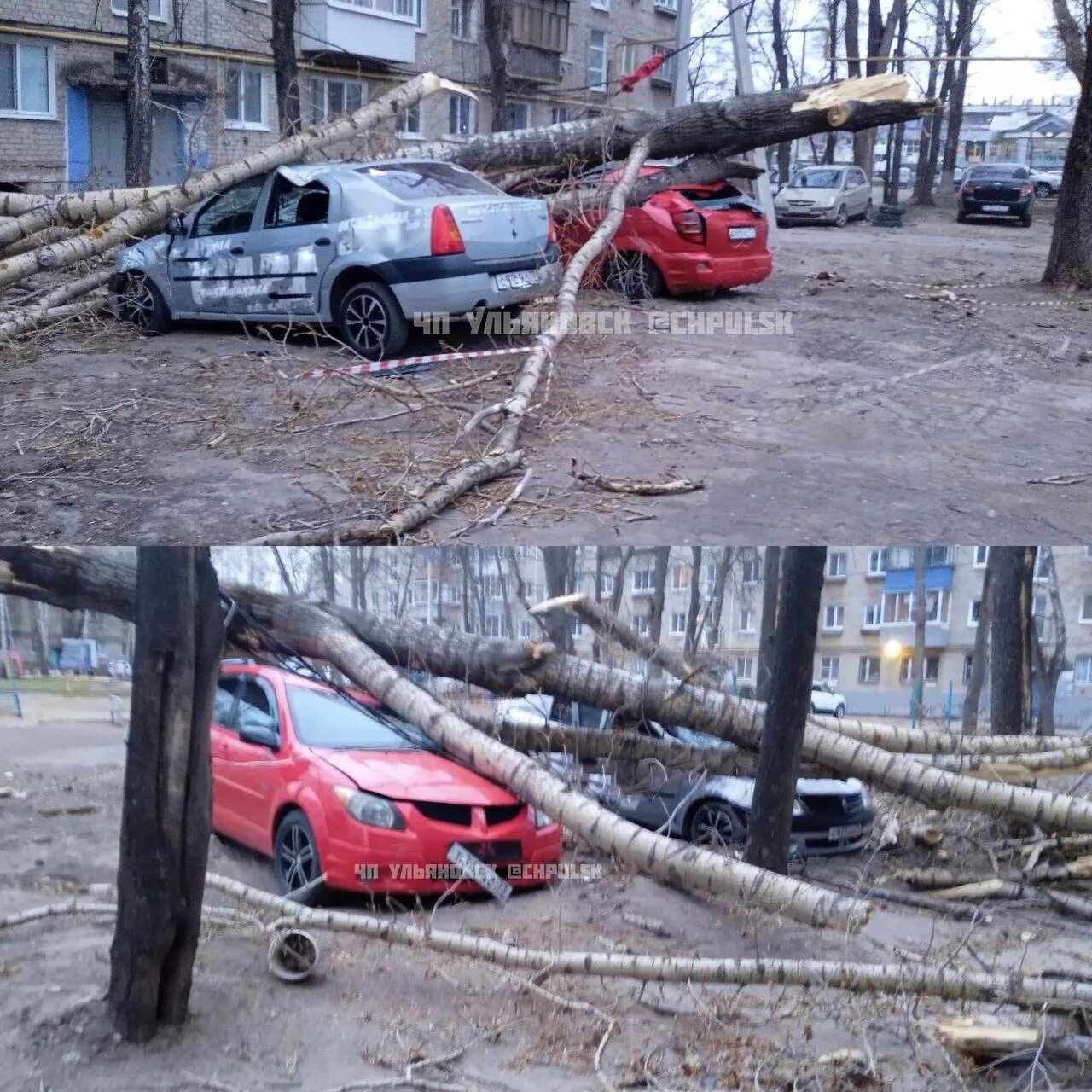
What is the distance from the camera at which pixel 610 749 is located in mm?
4031

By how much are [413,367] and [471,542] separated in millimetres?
3371

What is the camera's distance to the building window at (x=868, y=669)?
385 centimetres

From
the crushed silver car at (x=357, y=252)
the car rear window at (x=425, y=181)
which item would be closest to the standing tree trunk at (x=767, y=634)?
the crushed silver car at (x=357, y=252)

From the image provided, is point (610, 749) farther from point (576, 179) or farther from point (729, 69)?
point (729, 69)

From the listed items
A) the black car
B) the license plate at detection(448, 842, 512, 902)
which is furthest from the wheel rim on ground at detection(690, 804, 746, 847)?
the black car

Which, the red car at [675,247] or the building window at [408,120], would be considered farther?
the building window at [408,120]

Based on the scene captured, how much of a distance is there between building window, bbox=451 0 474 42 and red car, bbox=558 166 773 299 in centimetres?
1431

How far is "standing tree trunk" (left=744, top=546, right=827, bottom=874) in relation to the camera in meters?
3.78

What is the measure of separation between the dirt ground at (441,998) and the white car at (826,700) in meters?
0.48

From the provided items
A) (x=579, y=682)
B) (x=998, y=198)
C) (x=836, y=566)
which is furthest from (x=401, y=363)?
(x=998, y=198)

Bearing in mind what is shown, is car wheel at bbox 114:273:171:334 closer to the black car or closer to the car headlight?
the car headlight

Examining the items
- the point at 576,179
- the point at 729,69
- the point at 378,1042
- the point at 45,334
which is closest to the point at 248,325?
the point at 45,334

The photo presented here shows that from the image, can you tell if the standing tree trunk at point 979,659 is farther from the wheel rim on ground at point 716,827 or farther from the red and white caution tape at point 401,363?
the red and white caution tape at point 401,363

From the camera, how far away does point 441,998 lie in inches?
129
